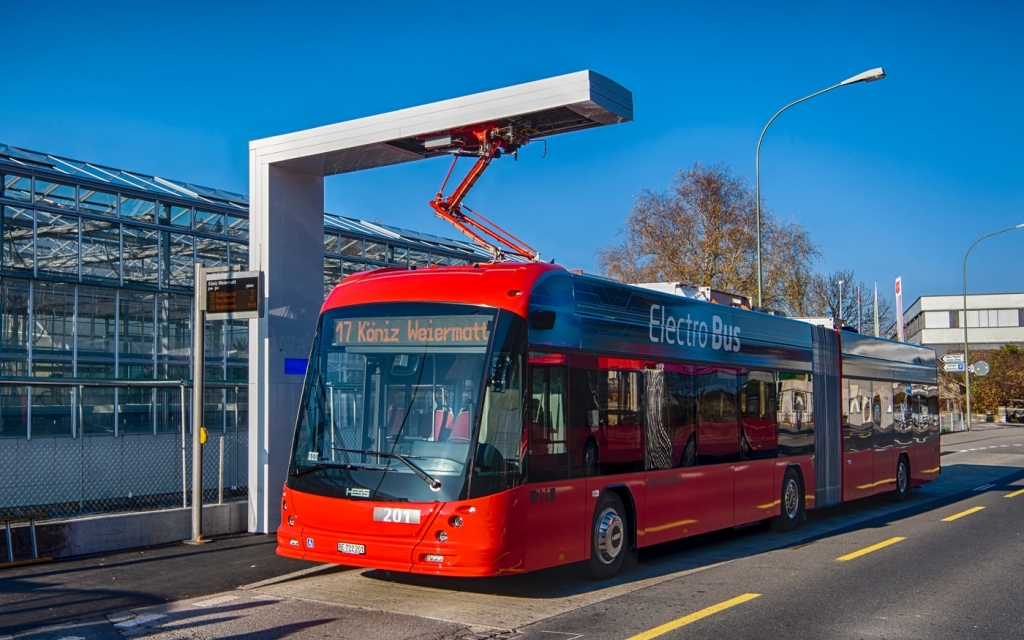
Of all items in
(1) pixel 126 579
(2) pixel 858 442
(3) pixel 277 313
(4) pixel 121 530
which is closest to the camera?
(1) pixel 126 579

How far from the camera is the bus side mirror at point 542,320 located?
30.2 ft

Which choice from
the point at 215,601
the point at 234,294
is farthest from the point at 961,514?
the point at 215,601

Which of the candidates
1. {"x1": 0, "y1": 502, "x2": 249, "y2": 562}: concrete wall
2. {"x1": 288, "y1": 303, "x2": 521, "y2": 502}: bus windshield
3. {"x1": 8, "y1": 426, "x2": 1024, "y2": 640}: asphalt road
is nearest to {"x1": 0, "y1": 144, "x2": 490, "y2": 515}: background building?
{"x1": 0, "y1": 502, "x2": 249, "y2": 562}: concrete wall

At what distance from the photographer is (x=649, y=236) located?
3156cm

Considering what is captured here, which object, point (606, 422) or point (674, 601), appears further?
point (606, 422)

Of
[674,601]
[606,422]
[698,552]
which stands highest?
[606,422]

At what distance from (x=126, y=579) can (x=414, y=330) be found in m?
3.94

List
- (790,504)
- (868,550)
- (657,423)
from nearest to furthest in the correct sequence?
(657,423), (868,550), (790,504)

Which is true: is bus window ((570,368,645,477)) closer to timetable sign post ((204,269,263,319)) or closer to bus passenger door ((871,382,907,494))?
timetable sign post ((204,269,263,319))

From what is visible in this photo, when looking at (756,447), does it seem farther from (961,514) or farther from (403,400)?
(403,400)

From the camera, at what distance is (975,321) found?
101062 mm

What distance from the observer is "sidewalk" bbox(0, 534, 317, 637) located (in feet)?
27.8

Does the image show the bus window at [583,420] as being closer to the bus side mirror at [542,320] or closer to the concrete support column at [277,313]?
the bus side mirror at [542,320]

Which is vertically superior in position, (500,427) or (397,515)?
(500,427)
